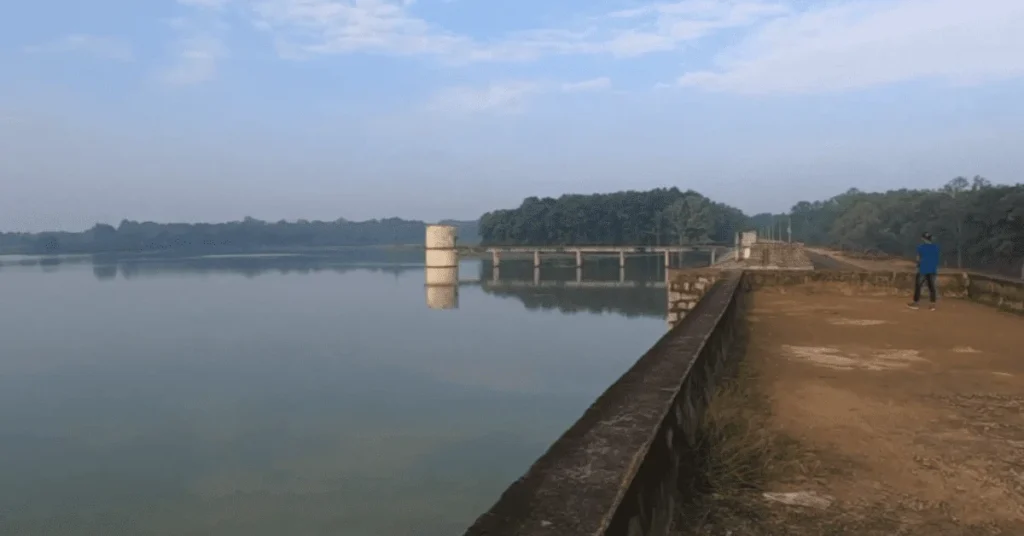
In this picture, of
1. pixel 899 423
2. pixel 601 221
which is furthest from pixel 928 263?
pixel 601 221

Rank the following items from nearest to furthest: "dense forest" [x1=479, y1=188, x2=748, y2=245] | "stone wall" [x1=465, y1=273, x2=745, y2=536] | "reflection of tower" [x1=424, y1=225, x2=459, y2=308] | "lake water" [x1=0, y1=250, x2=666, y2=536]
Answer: "stone wall" [x1=465, y1=273, x2=745, y2=536]
"lake water" [x1=0, y1=250, x2=666, y2=536]
"reflection of tower" [x1=424, y1=225, x2=459, y2=308]
"dense forest" [x1=479, y1=188, x2=748, y2=245]

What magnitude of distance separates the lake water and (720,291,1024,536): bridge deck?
21.2ft

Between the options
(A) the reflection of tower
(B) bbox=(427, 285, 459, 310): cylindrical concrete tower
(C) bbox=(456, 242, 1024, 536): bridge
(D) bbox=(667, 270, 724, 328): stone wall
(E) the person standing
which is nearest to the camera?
(C) bbox=(456, 242, 1024, 536): bridge

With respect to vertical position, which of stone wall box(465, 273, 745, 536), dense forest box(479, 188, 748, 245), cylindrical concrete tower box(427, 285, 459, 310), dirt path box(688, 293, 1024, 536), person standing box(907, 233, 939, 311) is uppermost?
dense forest box(479, 188, 748, 245)

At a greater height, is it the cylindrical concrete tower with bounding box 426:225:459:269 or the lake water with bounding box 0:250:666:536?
the cylindrical concrete tower with bounding box 426:225:459:269

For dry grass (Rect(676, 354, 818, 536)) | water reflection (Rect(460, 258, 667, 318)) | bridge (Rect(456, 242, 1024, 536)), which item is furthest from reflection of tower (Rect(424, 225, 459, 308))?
dry grass (Rect(676, 354, 818, 536))

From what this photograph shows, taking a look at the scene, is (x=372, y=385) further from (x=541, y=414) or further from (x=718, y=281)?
(x=718, y=281)

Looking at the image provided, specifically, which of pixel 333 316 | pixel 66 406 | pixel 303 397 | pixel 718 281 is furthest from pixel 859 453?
pixel 333 316

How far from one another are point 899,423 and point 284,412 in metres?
15.7

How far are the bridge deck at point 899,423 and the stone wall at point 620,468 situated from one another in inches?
19.3

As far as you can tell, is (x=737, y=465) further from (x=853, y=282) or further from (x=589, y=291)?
(x=589, y=291)

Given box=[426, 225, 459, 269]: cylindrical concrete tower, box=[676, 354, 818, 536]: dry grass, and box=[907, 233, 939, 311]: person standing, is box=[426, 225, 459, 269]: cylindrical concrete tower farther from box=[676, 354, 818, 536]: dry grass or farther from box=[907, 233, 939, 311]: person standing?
box=[676, 354, 818, 536]: dry grass

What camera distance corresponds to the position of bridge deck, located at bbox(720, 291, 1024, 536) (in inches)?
119

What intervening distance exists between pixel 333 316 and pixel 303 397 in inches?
740
